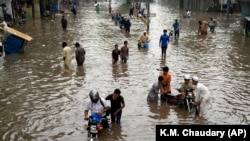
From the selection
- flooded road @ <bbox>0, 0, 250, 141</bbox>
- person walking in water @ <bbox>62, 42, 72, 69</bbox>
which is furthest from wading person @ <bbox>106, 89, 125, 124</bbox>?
person walking in water @ <bbox>62, 42, 72, 69</bbox>

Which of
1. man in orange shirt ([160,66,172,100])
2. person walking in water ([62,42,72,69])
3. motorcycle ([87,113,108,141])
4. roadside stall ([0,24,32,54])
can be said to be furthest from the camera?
roadside stall ([0,24,32,54])

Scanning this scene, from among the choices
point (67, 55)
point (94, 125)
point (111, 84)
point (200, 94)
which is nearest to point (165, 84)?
point (200, 94)

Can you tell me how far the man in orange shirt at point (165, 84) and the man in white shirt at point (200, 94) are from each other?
4.23 ft

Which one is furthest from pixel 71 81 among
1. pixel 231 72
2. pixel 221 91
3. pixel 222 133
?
pixel 222 133

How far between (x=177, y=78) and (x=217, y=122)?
484 cm

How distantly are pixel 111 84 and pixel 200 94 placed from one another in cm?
473

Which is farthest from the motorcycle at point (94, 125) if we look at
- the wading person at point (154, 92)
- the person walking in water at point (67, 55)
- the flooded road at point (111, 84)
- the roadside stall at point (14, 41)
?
the roadside stall at point (14, 41)

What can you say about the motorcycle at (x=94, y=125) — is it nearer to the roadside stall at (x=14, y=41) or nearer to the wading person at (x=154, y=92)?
the wading person at (x=154, y=92)

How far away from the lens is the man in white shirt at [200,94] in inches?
388

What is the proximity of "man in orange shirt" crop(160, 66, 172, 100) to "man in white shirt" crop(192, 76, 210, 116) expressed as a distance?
1.29 meters

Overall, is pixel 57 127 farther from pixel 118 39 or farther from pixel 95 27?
pixel 95 27

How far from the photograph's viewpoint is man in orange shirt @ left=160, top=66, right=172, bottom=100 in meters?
11.2

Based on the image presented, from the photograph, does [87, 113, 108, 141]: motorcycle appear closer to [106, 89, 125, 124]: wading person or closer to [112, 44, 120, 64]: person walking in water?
[106, 89, 125, 124]: wading person

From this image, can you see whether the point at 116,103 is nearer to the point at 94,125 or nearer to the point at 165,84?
the point at 94,125
